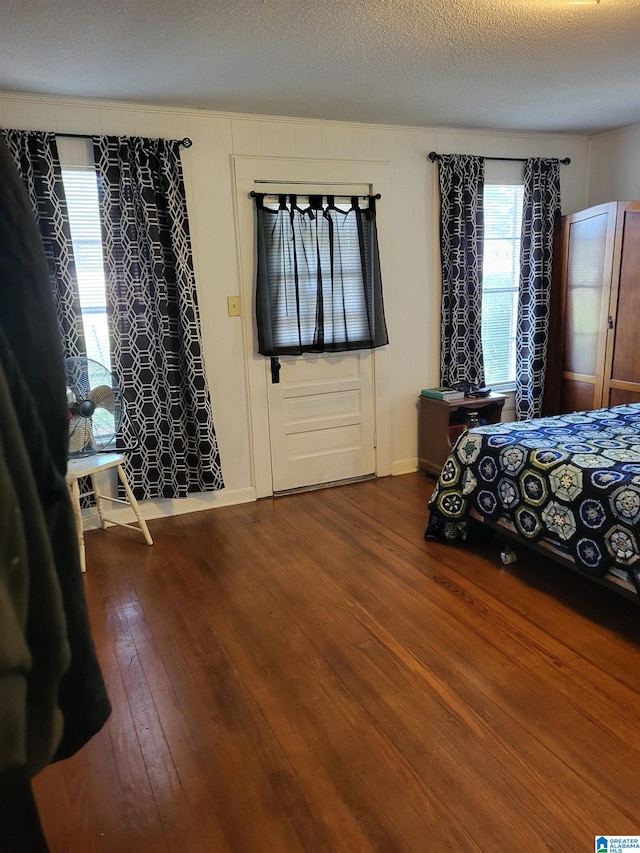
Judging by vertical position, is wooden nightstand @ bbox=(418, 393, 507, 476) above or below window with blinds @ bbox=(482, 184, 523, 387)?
below

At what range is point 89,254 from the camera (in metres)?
3.47

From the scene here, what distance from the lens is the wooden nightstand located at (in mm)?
4305

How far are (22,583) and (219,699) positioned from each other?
1.73 metres

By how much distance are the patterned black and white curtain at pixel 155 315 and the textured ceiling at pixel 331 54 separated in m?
0.38

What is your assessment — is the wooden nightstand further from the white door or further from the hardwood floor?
the hardwood floor

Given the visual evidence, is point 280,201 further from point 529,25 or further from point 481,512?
point 481,512

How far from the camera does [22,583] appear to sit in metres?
0.62

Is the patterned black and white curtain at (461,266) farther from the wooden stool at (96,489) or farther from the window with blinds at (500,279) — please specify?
the wooden stool at (96,489)

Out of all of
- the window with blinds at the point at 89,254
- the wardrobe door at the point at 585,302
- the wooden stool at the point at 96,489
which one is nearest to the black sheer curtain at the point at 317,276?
the window with blinds at the point at 89,254

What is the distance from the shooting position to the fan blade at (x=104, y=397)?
10.3ft

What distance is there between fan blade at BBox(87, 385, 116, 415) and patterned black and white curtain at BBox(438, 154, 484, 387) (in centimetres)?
238

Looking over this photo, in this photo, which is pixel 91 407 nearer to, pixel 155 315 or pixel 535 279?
pixel 155 315

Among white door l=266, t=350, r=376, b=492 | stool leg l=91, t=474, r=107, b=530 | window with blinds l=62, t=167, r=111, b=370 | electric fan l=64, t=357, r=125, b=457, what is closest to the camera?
electric fan l=64, t=357, r=125, b=457

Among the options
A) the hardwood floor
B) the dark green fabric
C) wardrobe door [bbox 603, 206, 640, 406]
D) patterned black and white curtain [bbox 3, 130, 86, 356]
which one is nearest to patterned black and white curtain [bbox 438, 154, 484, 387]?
wardrobe door [bbox 603, 206, 640, 406]
